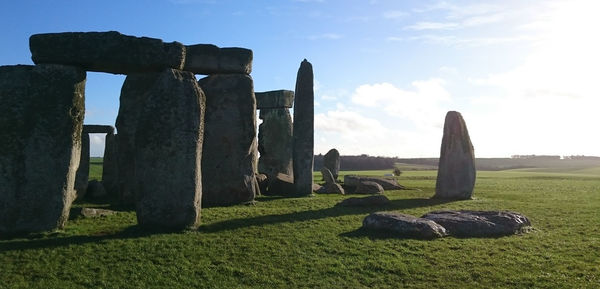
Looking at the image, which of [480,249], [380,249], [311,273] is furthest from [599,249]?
[311,273]

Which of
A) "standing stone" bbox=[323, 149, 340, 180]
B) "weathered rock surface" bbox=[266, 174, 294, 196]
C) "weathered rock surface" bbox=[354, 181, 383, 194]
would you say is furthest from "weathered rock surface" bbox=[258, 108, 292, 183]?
"standing stone" bbox=[323, 149, 340, 180]

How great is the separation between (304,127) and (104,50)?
938 centimetres

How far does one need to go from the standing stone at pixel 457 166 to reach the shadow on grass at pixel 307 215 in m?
1.18

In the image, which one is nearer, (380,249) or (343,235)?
(380,249)

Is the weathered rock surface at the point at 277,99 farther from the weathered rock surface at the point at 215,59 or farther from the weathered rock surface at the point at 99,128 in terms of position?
the weathered rock surface at the point at 215,59

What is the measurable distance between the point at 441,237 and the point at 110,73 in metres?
8.37

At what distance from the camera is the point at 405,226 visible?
10078mm

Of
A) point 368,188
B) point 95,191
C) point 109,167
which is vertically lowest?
point 95,191

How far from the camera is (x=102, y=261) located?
26.2 ft

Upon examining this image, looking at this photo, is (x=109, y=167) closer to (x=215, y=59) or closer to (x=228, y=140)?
(x=228, y=140)

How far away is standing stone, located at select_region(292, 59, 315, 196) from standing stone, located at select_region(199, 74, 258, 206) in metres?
3.34

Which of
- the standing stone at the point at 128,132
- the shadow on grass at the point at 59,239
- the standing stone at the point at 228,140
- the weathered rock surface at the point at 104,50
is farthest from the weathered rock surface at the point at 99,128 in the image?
the shadow on grass at the point at 59,239

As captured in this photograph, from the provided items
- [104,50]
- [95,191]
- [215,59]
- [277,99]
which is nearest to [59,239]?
[104,50]

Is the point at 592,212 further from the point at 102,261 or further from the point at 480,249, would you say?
the point at 102,261
